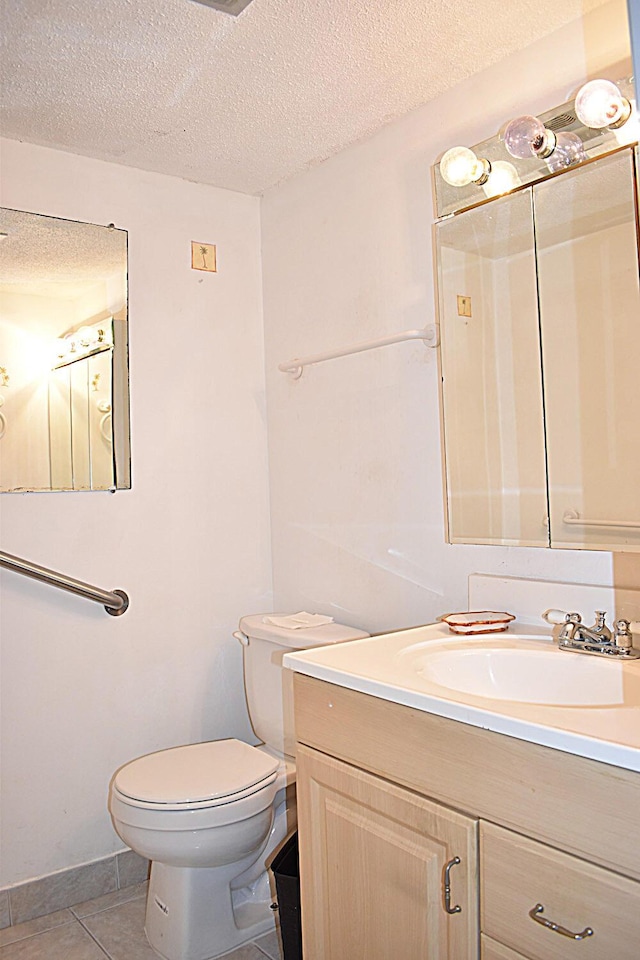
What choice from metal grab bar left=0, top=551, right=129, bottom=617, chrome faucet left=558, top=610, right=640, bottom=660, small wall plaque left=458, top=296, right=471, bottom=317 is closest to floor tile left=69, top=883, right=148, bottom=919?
metal grab bar left=0, top=551, right=129, bottom=617

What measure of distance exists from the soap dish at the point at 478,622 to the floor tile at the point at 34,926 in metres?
1.29

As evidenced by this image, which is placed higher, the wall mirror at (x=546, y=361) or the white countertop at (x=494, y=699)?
the wall mirror at (x=546, y=361)

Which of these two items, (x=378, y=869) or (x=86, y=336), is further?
(x=86, y=336)

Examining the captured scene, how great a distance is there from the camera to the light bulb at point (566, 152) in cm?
148

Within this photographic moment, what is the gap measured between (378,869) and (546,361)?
0.99 metres

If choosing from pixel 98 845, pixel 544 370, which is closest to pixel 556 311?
pixel 544 370

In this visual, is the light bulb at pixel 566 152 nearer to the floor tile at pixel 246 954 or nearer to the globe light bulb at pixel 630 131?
the globe light bulb at pixel 630 131

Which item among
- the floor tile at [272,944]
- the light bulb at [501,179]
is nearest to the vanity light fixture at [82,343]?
the light bulb at [501,179]

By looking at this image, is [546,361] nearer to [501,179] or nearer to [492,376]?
[492,376]

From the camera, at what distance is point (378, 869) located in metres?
1.26

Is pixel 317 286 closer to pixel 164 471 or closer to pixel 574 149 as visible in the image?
pixel 164 471

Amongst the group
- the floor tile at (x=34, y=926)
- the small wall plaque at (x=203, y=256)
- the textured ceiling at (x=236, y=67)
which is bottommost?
the floor tile at (x=34, y=926)

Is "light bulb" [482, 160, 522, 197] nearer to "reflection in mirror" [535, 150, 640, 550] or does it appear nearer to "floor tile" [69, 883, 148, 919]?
"reflection in mirror" [535, 150, 640, 550]

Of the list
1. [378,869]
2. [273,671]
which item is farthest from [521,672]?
[273,671]
